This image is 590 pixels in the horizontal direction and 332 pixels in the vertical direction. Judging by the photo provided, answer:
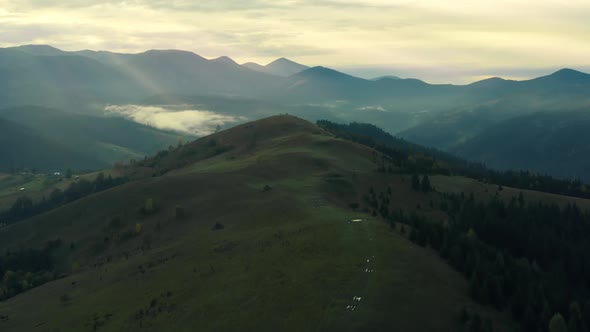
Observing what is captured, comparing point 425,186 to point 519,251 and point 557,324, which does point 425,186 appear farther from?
point 557,324

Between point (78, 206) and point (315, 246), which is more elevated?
point (315, 246)

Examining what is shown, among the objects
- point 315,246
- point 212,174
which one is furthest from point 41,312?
point 212,174

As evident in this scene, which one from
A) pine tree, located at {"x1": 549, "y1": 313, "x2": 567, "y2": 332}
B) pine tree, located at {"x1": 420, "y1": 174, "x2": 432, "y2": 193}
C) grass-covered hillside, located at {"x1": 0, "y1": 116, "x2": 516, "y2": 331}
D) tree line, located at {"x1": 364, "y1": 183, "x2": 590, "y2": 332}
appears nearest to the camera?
pine tree, located at {"x1": 549, "y1": 313, "x2": 567, "y2": 332}

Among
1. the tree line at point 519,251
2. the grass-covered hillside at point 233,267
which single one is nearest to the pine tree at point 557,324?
the tree line at point 519,251

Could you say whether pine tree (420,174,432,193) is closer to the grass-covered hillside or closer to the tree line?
the tree line

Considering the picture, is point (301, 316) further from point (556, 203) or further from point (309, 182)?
point (556, 203)

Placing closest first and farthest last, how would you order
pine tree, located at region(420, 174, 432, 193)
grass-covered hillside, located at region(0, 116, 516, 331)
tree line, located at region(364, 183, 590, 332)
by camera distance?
1. grass-covered hillside, located at region(0, 116, 516, 331)
2. tree line, located at region(364, 183, 590, 332)
3. pine tree, located at region(420, 174, 432, 193)

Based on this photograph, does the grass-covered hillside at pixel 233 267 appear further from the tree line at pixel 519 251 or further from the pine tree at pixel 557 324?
the pine tree at pixel 557 324

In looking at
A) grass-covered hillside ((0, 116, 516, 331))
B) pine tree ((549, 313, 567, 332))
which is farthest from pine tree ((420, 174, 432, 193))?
pine tree ((549, 313, 567, 332))
